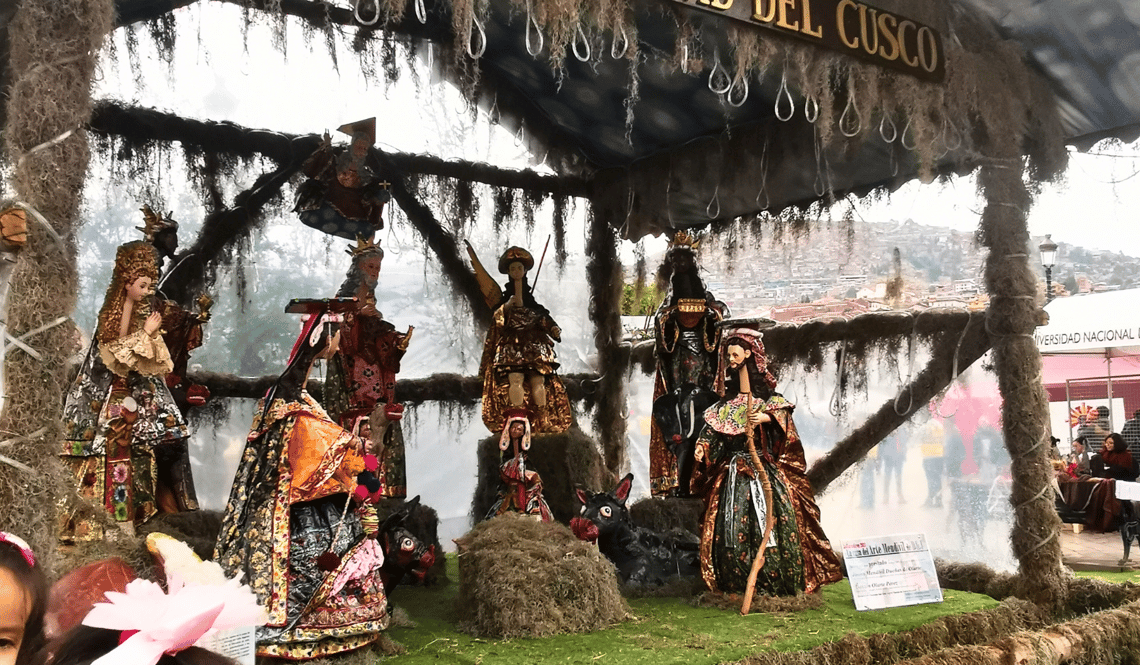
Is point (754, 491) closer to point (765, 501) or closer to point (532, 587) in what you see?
point (765, 501)

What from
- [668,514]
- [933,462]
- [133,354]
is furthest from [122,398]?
[933,462]

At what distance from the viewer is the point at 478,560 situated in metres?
4.65

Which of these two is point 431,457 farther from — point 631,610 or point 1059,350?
point 1059,350

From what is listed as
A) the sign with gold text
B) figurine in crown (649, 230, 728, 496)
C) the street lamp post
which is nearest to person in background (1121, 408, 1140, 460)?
the street lamp post

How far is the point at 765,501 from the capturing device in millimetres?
4801

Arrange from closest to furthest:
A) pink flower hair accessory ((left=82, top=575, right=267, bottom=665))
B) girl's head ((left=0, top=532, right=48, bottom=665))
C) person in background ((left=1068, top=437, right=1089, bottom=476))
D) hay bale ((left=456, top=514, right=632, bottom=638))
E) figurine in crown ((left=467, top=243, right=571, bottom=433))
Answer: pink flower hair accessory ((left=82, top=575, right=267, bottom=665))
girl's head ((left=0, top=532, right=48, bottom=665))
hay bale ((left=456, top=514, right=632, bottom=638))
figurine in crown ((left=467, top=243, right=571, bottom=433))
person in background ((left=1068, top=437, right=1089, bottom=476))

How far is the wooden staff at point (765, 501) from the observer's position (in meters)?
4.61

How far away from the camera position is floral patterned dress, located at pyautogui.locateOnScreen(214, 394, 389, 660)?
12.0 feet

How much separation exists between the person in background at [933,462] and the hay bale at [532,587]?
359cm

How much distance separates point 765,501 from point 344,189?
4038mm

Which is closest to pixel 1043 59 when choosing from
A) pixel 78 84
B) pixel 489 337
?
pixel 489 337

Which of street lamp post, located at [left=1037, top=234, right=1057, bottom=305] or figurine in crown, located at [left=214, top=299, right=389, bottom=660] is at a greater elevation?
street lamp post, located at [left=1037, top=234, right=1057, bottom=305]

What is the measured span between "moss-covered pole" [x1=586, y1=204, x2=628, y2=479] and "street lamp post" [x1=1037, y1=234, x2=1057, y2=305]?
3.73 metres

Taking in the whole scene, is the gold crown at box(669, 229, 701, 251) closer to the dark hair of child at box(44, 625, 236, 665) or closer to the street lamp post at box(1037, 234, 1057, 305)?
the street lamp post at box(1037, 234, 1057, 305)
